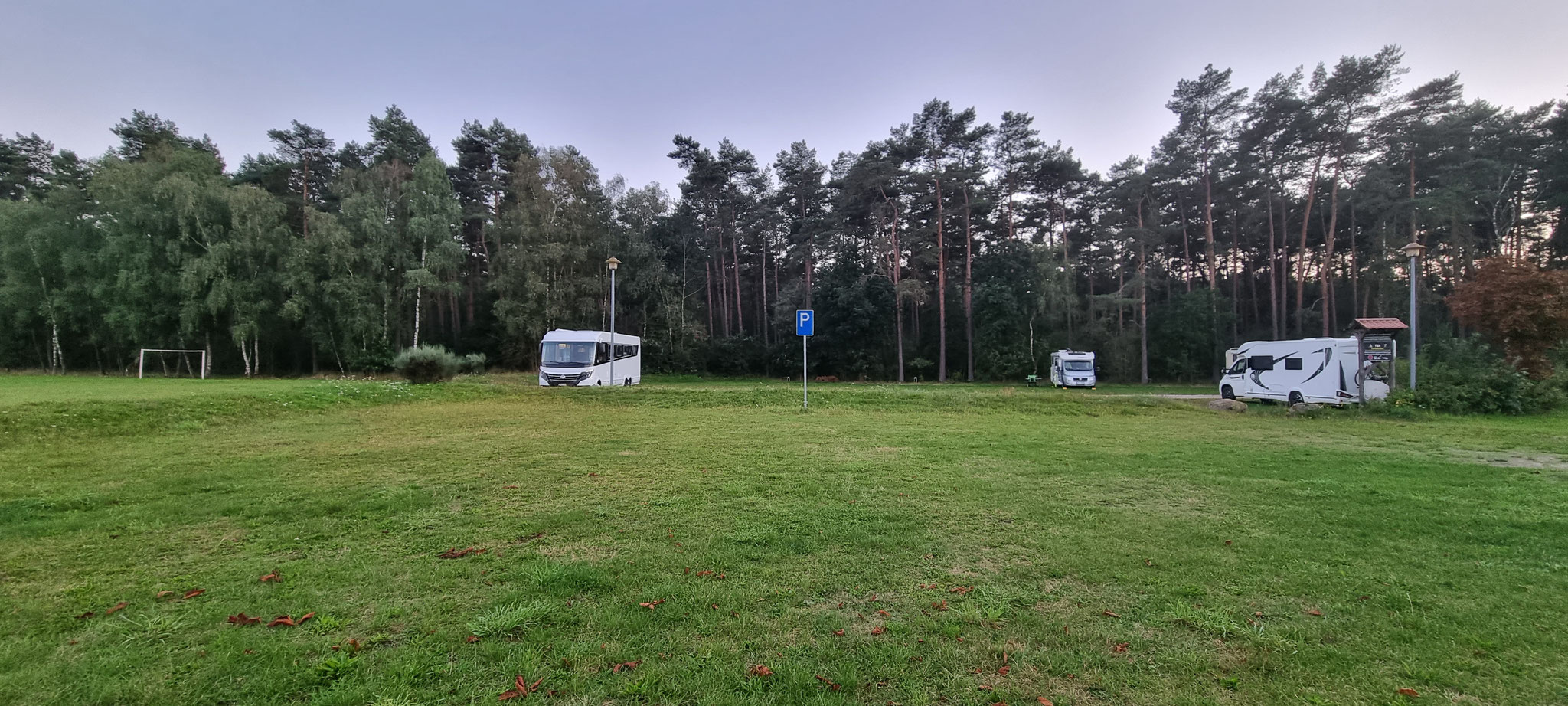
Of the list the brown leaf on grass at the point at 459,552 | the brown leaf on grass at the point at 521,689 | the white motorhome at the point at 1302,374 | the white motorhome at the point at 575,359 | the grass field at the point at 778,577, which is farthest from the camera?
the white motorhome at the point at 575,359

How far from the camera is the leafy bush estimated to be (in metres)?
14.6

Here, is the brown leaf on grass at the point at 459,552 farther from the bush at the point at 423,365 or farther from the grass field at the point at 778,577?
the bush at the point at 423,365

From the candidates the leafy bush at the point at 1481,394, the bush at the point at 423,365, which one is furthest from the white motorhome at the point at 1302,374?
the bush at the point at 423,365

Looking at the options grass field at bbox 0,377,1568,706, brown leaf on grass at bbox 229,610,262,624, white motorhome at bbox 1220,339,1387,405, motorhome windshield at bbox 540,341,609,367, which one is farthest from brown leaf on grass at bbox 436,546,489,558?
white motorhome at bbox 1220,339,1387,405

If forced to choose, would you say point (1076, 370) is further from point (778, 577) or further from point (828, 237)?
point (778, 577)

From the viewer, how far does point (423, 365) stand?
63.8 feet

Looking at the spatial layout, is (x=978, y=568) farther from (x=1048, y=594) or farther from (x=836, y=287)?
(x=836, y=287)

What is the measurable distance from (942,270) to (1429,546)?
104ft

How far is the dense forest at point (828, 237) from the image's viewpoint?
28.2m

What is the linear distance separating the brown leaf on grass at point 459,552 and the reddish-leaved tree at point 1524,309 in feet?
90.7

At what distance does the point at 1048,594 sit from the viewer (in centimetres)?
331

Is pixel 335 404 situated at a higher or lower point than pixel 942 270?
lower

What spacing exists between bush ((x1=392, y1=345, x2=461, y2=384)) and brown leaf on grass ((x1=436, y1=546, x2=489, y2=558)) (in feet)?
59.4

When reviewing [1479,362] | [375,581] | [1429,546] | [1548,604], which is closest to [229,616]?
[375,581]
